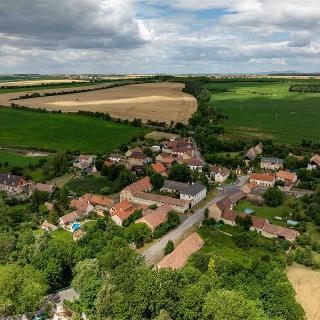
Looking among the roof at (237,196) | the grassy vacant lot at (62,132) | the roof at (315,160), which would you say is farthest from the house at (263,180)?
the grassy vacant lot at (62,132)

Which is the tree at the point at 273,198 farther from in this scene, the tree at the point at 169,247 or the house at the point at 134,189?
the tree at the point at 169,247

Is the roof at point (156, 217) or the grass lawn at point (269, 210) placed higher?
the roof at point (156, 217)

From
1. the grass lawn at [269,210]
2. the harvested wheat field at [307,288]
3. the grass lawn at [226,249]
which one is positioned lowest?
the harvested wheat field at [307,288]

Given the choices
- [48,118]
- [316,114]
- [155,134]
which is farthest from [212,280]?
[316,114]

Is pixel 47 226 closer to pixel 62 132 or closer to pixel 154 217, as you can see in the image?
pixel 154 217

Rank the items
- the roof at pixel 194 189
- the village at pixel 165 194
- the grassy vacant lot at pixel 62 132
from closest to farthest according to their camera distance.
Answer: the village at pixel 165 194 < the roof at pixel 194 189 < the grassy vacant lot at pixel 62 132

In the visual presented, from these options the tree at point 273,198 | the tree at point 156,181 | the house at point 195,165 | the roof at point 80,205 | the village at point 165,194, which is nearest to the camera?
the village at point 165,194

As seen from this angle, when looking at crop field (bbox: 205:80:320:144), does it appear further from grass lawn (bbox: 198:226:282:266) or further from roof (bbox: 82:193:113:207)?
grass lawn (bbox: 198:226:282:266)

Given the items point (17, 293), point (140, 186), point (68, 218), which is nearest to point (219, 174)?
point (140, 186)
